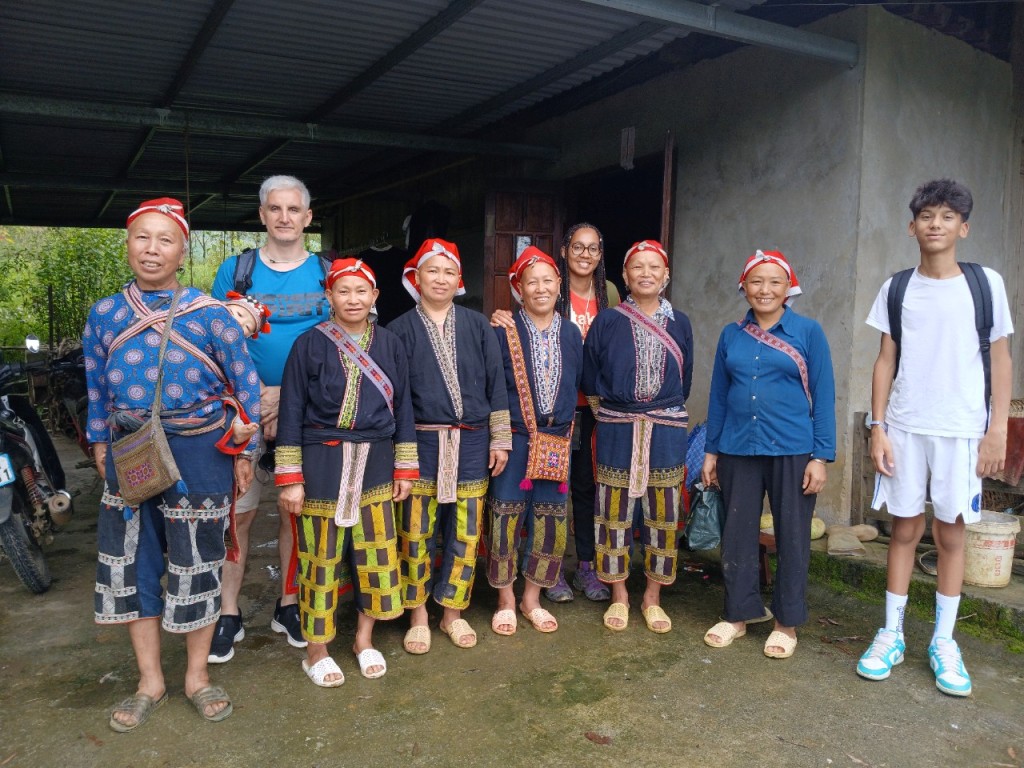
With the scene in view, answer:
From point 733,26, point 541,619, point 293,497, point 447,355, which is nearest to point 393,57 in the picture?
point 733,26

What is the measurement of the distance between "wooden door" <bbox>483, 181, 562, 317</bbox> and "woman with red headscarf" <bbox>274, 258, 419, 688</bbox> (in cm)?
346

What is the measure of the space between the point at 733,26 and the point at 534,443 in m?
2.39

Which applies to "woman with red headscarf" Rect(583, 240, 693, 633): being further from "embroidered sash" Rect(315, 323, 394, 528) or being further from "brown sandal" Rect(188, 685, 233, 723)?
"brown sandal" Rect(188, 685, 233, 723)

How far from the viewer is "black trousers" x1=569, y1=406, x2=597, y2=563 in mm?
3820

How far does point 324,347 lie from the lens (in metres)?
2.93

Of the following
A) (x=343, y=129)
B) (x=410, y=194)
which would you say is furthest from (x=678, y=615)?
(x=410, y=194)

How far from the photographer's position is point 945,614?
9.93 feet

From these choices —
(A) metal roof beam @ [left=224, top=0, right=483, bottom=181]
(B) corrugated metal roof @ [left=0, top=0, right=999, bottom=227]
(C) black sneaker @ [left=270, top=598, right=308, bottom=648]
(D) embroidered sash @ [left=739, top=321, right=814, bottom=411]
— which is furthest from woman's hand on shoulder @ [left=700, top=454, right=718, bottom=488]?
(A) metal roof beam @ [left=224, top=0, right=483, bottom=181]

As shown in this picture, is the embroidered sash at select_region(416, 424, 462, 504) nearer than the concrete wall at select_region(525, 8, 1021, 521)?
Yes

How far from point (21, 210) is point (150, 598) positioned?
1088cm

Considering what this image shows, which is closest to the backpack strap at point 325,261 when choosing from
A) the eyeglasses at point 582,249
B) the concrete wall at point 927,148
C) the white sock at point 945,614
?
the eyeglasses at point 582,249

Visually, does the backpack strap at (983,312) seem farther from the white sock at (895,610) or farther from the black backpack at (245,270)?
the black backpack at (245,270)

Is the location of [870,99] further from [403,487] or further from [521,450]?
[403,487]

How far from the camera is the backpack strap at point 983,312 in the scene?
2.80 metres
